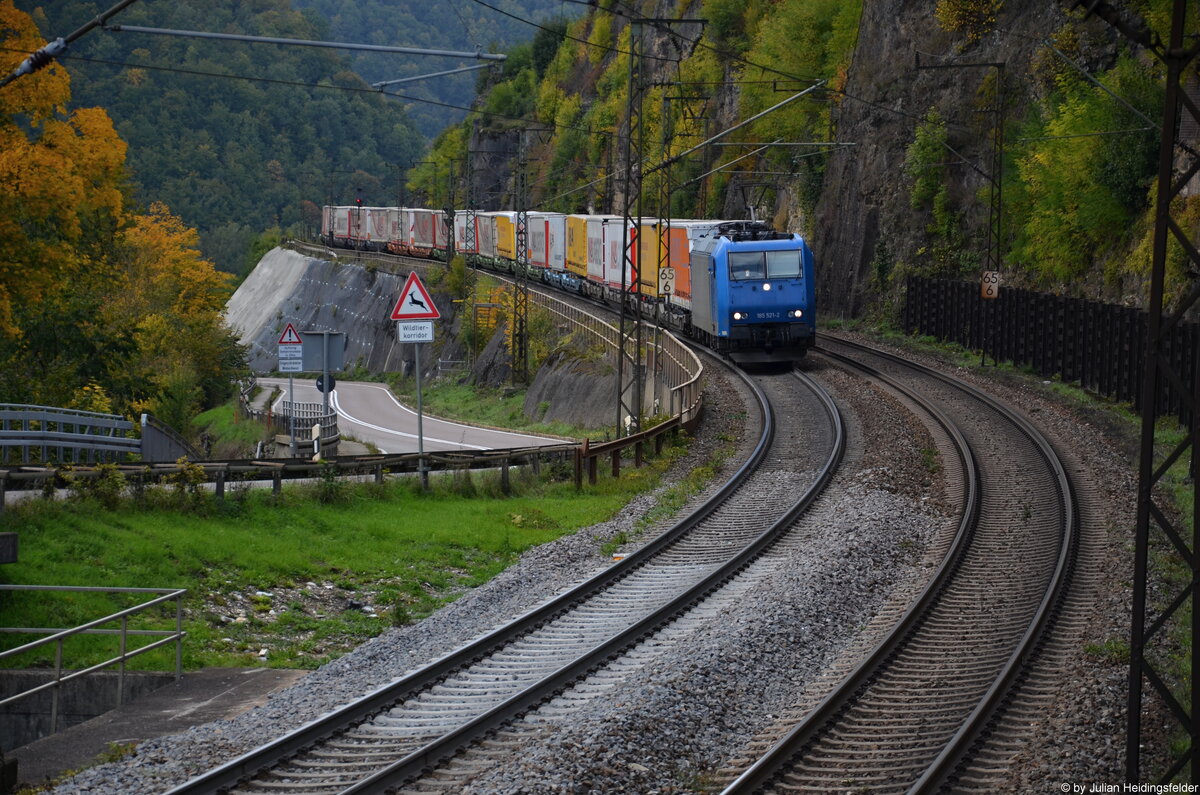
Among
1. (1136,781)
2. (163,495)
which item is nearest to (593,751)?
(1136,781)

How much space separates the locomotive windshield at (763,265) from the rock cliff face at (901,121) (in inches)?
462

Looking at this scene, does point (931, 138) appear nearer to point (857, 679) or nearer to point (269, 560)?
point (269, 560)

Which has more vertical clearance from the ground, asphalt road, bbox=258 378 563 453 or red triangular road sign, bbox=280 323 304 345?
red triangular road sign, bbox=280 323 304 345

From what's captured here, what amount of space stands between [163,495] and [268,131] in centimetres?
17053

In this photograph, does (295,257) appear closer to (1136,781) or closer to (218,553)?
(218,553)

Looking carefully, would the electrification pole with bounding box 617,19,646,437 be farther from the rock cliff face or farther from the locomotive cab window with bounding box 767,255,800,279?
the rock cliff face

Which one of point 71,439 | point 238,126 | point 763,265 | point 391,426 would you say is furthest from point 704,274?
point 238,126

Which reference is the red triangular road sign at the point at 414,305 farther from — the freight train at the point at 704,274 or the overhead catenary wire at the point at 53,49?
the overhead catenary wire at the point at 53,49

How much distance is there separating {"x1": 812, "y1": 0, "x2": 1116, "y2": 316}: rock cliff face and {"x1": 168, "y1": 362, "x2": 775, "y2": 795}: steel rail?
29.0 m

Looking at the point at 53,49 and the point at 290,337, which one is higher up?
the point at 53,49

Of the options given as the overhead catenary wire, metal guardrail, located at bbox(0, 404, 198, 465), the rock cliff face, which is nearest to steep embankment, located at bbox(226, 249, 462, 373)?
the rock cliff face

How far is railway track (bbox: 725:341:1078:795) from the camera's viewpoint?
915 centimetres

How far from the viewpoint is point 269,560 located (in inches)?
588

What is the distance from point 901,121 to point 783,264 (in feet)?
65.5
